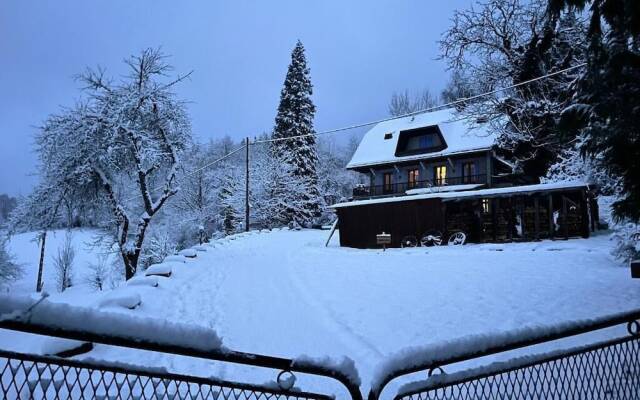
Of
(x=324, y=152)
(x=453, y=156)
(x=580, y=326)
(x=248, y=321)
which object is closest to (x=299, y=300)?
(x=248, y=321)

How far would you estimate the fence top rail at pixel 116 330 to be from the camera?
1350mm

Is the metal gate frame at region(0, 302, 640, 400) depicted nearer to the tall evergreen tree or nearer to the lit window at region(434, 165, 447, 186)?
the tall evergreen tree

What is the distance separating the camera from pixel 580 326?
242 cm

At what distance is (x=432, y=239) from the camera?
20859 mm

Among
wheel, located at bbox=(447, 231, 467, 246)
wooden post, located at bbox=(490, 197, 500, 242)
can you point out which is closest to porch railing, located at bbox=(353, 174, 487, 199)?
wooden post, located at bbox=(490, 197, 500, 242)

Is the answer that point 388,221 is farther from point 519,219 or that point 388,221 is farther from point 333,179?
point 333,179

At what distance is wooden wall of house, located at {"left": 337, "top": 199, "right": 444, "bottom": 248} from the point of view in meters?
21.6

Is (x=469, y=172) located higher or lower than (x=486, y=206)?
higher

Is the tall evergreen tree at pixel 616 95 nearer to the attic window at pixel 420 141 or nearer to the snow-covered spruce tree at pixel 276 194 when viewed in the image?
the attic window at pixel 420 141

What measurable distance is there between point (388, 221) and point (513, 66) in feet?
35.7

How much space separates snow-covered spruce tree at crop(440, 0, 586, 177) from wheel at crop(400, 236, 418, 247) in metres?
7.24

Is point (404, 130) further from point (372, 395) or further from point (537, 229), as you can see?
point (372, 395)

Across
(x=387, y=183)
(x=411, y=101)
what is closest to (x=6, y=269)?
(x=387, y=183)

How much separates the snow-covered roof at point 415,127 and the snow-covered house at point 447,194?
3.0 inches
